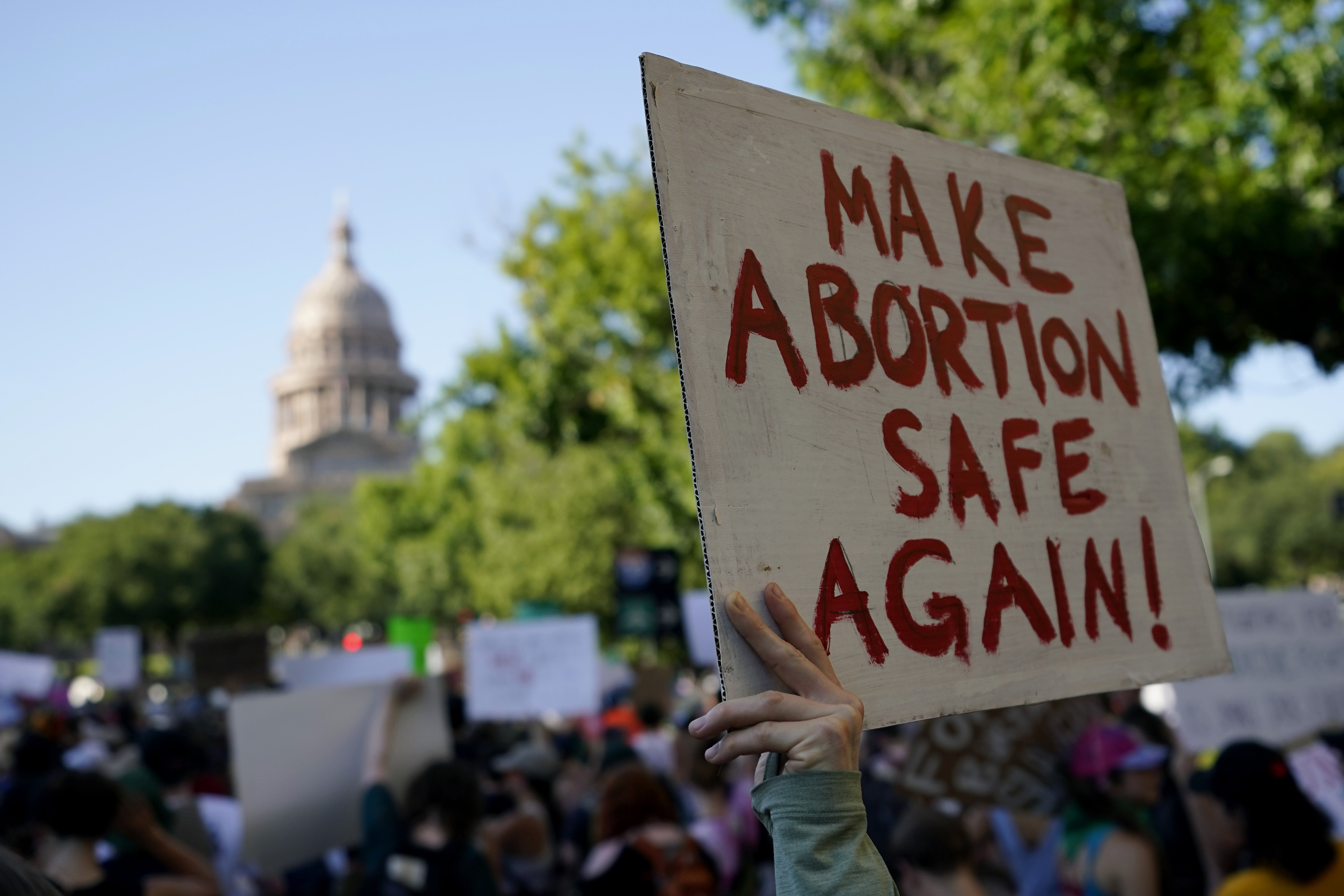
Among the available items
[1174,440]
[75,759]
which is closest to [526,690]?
[75,759]

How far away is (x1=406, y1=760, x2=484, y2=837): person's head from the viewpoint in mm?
3928

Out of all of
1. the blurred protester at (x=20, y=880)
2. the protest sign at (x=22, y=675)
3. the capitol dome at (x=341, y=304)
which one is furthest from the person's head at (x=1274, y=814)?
the capitol dome at (x=341, y=304)

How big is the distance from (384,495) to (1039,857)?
4941 cm

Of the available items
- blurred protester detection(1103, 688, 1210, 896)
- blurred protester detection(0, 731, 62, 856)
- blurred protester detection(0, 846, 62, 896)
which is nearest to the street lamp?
blurred protester detection(1103, 688, 1210, 896)

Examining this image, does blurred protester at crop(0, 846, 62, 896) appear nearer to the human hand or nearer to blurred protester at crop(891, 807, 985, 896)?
the human hand

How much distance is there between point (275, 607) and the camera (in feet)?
225

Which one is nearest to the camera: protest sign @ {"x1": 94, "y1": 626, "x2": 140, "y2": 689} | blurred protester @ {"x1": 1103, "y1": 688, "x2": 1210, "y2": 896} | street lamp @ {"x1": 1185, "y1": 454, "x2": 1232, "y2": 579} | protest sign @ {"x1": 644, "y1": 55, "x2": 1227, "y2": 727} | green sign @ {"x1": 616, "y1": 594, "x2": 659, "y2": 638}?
protest sign @ {"x1": 644, "y1": 55, "x2": 1227, "y2": 727}

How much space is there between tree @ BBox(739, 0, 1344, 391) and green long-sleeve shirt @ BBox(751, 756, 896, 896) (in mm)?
6027

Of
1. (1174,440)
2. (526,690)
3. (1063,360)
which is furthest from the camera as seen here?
(526,690)

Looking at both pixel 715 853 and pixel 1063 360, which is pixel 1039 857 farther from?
pixel 1063 360

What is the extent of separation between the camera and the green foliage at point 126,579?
57719mm

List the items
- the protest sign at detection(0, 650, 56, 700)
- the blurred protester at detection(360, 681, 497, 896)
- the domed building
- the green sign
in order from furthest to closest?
the domed building, the green sign, the protest sign at detection(0, 650, 56, 700), the blurred protester at detection(360, 681, 497, 896)

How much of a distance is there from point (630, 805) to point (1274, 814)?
6.62 ft

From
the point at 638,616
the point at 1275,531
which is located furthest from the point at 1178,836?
the point at 1275,531
